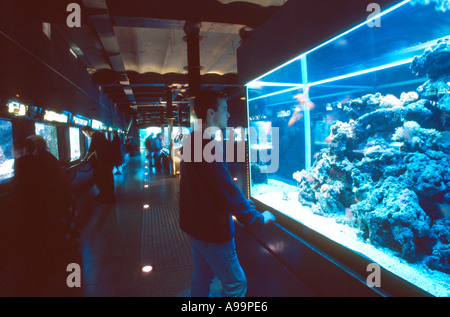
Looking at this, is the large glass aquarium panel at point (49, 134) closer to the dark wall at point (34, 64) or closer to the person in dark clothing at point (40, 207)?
the dark wall at point (34, 64)

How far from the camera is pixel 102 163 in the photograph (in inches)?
223

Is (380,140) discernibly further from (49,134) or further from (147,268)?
(49,134)

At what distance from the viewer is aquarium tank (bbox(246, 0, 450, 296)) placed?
6.75 feet

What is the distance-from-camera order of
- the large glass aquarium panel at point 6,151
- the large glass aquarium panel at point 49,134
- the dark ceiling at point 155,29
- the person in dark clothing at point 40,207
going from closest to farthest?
the person in dark clothing at point 40,207 → the large glass aquarium panel at point 6,151 → the dark ceiling at point 155,29 → the large glass aquarium panel at point 49,134

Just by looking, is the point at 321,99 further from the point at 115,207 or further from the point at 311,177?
the point at 115,207

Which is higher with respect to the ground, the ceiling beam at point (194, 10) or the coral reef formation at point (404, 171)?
the ceiling beam at point (194, 10)

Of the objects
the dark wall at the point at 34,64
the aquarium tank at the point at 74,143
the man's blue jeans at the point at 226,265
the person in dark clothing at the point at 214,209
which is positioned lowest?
the man's blue jeans at the point at 226,265

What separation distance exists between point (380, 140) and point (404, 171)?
61cm

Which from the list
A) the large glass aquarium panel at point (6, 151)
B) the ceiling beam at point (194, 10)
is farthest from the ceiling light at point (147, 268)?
the ceiling beam at point (194, 10)

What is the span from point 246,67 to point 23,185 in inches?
137

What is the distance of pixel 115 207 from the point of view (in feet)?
18.0

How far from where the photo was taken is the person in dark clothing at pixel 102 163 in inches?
218

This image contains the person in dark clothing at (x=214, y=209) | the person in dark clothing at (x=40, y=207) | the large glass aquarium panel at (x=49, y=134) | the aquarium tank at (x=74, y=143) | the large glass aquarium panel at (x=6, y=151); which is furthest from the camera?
the aquarium tank at (x=74, y=143)
